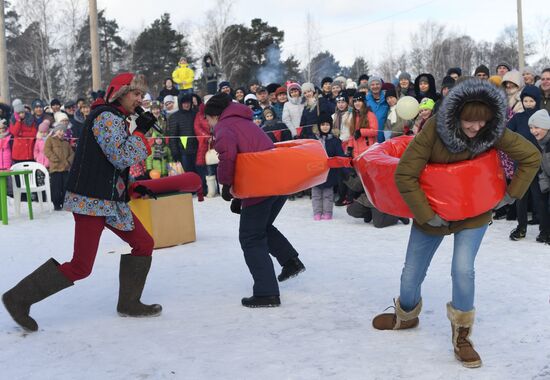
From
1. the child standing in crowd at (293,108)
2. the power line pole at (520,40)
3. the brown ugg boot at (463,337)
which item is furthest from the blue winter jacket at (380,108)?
the power line pole at (520,40)

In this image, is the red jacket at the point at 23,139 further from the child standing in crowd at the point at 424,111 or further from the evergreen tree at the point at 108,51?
the evergreen tree at the point at 108,51

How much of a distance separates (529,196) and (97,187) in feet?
19.5

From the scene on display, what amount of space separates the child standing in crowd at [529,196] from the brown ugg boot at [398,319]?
10.8ft

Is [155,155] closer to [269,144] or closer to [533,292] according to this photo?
[269,144]

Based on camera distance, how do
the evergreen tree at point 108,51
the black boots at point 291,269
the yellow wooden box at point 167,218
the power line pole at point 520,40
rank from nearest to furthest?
the black boots at point 291,269 → the yellow wooden box at point 167,218 → the power line pole at point 520,40 → the evergreen tree at point 108,51

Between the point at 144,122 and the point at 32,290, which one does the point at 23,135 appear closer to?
the point at 32,290

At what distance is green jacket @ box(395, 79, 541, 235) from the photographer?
11.3 feet

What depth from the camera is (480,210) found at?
3.62 m

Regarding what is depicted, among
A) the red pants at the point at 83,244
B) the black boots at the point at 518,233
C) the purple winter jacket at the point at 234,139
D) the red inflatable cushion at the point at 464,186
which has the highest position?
the purple winter jacket at the point at 234,139

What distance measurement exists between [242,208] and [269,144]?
0.56 meters

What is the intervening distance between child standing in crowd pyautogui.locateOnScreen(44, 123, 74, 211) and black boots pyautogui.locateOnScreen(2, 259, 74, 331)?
771cm

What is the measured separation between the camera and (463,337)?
3.69 meters

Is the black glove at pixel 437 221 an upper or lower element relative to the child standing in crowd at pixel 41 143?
lower

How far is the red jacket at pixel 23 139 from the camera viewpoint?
13.0m
